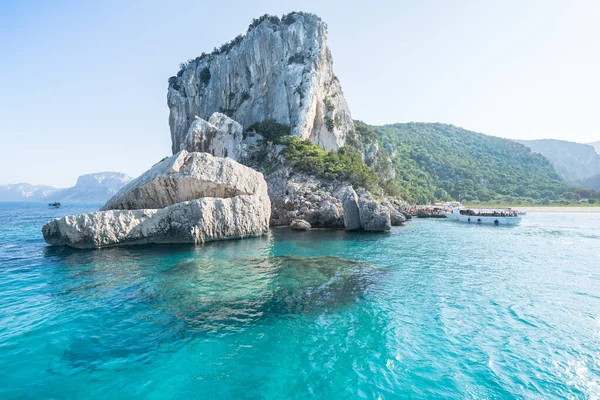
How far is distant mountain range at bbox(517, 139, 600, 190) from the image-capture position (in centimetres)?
16475

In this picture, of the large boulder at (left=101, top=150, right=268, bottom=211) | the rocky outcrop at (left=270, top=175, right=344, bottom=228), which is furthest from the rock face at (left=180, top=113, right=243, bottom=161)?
the large boulder at (left=101, top=150, right=268, bottom=211)

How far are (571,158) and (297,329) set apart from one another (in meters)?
233

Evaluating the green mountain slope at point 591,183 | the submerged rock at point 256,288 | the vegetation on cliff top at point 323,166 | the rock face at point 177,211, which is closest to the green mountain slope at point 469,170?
the green mountain slope at point 591,183

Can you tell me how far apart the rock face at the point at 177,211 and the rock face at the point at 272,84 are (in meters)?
30.5

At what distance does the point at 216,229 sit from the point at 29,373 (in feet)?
60.2

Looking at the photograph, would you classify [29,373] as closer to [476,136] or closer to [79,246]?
[79,246]

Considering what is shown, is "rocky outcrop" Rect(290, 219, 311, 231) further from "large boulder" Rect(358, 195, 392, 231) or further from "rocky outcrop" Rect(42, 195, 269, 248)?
"rocky outcrop" Rect(42, 195, 269, 248)

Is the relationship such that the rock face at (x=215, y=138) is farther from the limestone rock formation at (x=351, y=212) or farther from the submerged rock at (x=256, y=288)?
the submerged rock at (x=256, y=288)

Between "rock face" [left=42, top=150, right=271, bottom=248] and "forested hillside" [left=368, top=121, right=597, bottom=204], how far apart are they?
55907 mm

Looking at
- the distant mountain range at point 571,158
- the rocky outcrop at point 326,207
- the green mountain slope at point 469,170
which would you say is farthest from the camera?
the distant mountain range at point 571,158

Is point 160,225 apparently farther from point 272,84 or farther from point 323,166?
point 272,84

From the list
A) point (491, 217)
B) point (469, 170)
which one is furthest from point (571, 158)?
point (491, 217)

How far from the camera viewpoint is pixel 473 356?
790 cm

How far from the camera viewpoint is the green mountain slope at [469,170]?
9550cm
